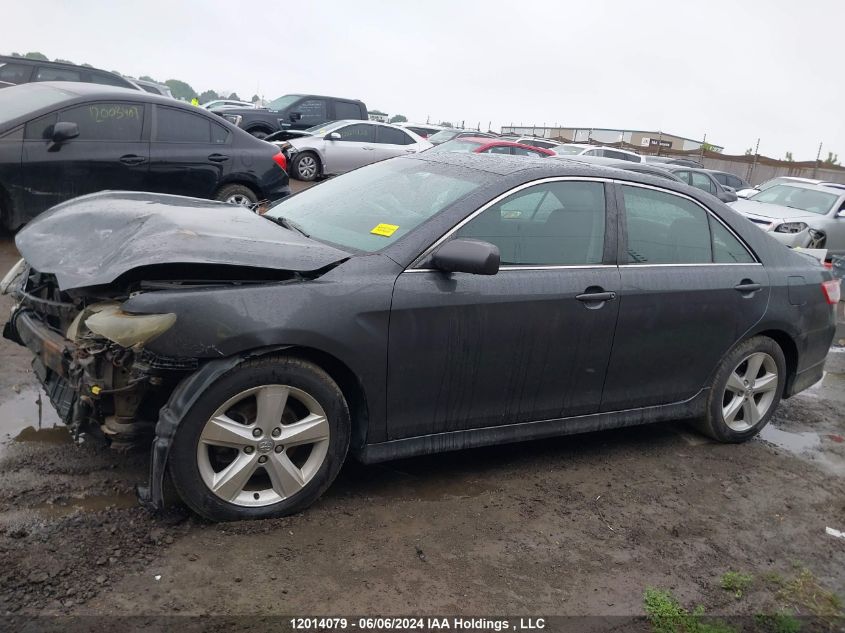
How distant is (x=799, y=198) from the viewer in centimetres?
1494

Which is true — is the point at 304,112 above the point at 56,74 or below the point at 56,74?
below

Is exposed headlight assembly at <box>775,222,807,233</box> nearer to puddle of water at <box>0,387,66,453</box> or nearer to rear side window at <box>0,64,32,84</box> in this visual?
puddle of water at <box>0,387,66,453</box>

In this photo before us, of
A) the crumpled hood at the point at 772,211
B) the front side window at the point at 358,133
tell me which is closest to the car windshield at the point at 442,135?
the front side window at the point at 358,133

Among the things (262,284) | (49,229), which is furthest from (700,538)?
(49,229)

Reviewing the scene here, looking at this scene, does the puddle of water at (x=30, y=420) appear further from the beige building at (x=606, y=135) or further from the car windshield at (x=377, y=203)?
the beige building at (x=606, y=135)

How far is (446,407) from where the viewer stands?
149 inches

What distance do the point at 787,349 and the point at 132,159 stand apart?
644 cm

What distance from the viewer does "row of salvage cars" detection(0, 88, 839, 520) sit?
3215 mm

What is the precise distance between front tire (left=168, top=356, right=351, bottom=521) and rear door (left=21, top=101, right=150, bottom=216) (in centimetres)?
522

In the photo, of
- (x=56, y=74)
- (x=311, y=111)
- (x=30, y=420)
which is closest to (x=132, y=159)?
(x=30, y=420)

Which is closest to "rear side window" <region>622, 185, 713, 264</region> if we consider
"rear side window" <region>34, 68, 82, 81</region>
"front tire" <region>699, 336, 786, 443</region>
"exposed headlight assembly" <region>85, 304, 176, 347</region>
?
"front tire" <region>699, 336, 786, 443</region>

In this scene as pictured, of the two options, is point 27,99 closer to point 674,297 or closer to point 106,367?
point 106,367

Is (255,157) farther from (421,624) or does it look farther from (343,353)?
(421,624)

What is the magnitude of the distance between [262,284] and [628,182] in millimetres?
2256
